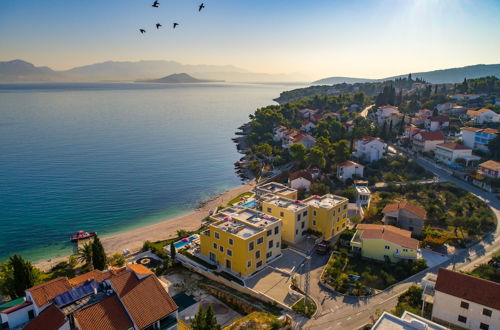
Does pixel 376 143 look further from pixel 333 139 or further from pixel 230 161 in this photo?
pixel 230 161

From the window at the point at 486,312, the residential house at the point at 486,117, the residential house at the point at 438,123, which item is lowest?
the window at the point at 486,312

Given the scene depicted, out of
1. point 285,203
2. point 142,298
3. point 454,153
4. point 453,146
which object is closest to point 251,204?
point 285,203

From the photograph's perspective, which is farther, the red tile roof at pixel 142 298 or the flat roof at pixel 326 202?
the flat roof at pixel 326 202

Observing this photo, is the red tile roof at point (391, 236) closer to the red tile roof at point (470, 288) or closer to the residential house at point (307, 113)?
the red tile roof at point (470, 288)

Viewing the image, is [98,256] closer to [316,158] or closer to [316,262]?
[316,262]

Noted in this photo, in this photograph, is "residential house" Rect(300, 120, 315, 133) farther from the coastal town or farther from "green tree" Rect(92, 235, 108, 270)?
"green tree" Rect(92, 235, 108, 270)

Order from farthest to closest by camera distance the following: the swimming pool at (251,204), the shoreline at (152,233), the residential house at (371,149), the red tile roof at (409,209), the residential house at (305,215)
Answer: the residential house at (371,149), the swimming pool at (251,204), the red tile roof at (409,209), the shoreline at (152,233), the residential house at (305,215)

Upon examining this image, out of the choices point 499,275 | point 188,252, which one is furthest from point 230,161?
point 499,275

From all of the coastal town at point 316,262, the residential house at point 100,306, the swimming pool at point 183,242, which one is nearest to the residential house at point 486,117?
the coastal town at point 316,262
